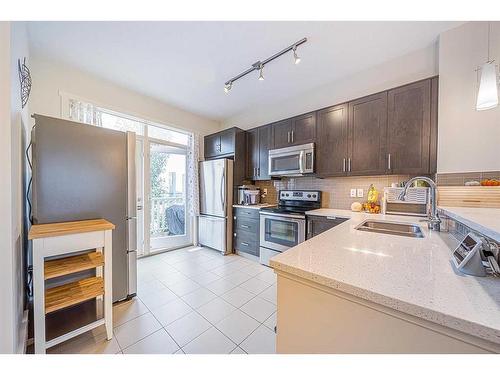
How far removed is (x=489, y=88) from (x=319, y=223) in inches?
69.7

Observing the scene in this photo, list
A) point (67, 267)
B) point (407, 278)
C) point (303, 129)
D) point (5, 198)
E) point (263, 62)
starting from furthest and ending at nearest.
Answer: point (303, 129) → point (263, 62) → point (67, 267) → point (5, 198) → point (407, 278)

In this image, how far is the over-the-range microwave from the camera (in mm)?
2759

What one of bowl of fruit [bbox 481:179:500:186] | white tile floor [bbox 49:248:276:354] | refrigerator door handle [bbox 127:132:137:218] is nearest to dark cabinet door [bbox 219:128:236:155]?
refrigerator door handle [bbox 127:132:137:218]

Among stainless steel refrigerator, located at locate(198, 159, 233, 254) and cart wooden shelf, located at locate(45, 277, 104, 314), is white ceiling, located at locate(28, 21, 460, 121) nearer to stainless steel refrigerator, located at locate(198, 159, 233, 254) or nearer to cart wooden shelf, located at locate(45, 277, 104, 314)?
stainless steel refrigerator, located at locate(198, 159, 233, 254)

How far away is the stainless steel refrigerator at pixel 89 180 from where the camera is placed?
151 centimetres

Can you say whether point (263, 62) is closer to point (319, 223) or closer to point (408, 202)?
point (319, 223)

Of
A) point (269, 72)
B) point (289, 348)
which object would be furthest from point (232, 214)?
point (289, 348)

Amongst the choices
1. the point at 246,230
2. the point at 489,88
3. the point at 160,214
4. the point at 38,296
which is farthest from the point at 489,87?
the point at 160,214

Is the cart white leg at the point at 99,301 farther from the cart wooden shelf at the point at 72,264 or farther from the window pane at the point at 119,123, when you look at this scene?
the window pane at the point at 119,123

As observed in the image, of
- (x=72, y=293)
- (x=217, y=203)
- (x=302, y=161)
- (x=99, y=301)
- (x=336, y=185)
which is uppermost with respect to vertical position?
(x=302, y=161)

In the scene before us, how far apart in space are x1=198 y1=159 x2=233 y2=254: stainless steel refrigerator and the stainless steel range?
726 mm

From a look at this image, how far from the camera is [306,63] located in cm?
239

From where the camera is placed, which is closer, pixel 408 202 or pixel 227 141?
pixel 408 202

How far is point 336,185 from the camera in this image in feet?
9.52
